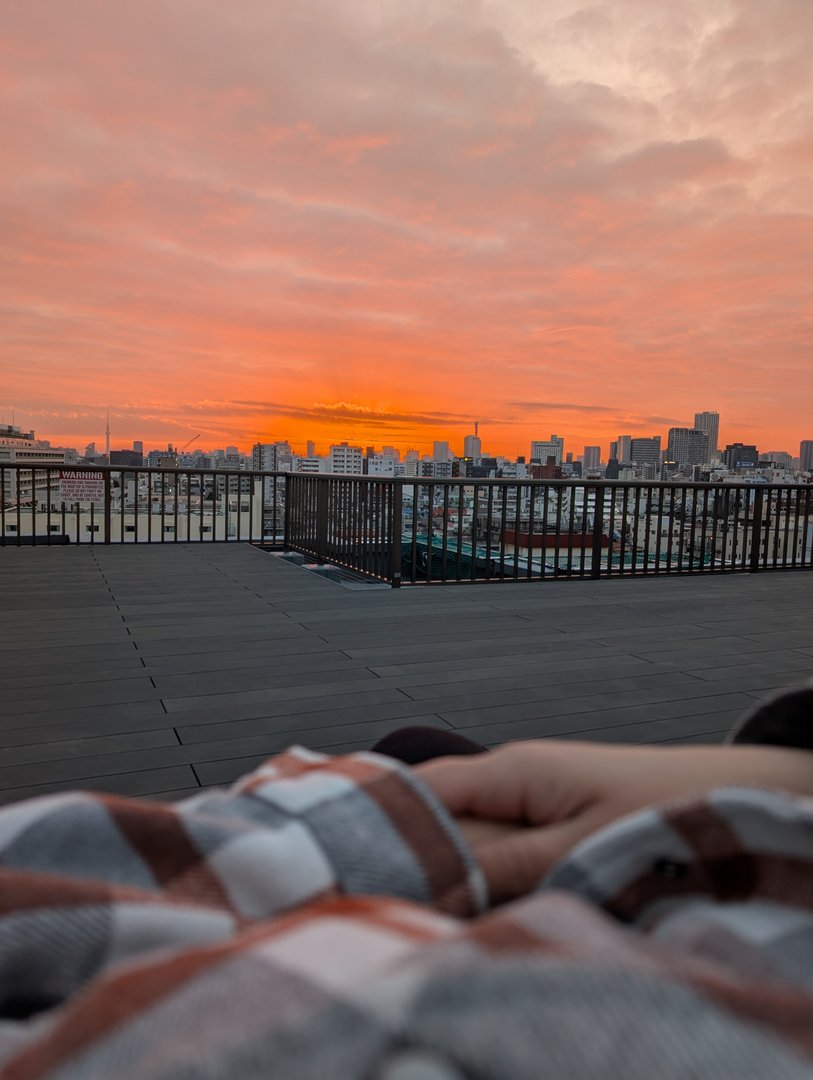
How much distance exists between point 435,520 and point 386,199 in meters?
4.46

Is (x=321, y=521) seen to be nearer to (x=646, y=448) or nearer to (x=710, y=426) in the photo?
(x=646, y=448)

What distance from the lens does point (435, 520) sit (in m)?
5.91

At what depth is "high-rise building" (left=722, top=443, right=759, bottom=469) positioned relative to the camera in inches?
449

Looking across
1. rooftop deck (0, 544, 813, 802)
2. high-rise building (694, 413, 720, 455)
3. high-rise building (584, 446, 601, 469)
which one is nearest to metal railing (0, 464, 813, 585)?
rooftop deck (0, 544, 813, 802)

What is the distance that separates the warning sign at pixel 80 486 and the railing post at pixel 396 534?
375 cm

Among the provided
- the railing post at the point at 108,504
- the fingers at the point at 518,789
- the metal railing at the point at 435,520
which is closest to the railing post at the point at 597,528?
the metal railing at the point at 435,520

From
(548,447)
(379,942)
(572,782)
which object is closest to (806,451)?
(548,447)

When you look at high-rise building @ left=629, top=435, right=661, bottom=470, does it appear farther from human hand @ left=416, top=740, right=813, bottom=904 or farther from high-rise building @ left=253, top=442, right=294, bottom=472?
human hand @ left=416, top=740, right=813, bottom=904

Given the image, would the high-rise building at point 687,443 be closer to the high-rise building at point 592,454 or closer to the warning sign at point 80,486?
the high-rise building at point 592,454

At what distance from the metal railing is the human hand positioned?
16.0 feet

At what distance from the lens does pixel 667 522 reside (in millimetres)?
6574

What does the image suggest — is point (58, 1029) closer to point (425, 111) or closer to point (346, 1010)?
point (346, 1010)

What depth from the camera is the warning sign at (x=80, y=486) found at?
7.57 meters

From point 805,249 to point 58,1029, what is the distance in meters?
10.2
